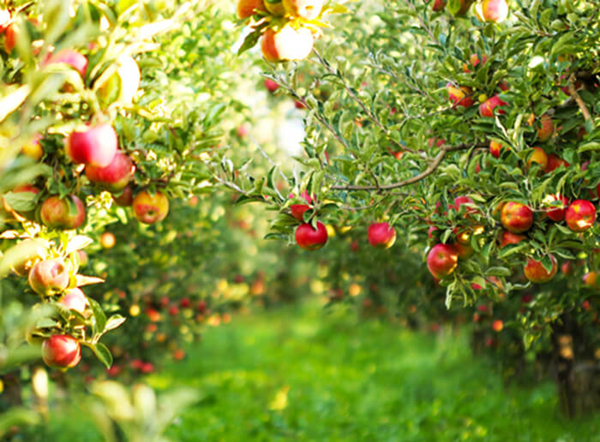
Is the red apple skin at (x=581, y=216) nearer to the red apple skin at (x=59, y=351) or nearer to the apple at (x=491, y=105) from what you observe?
the apple at (x=491, y=105)

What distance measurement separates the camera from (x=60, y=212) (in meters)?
1.85

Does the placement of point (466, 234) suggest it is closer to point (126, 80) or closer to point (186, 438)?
point (126, 80)

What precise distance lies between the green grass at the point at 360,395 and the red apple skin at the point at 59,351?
159 inches

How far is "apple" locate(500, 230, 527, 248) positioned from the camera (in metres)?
2.35

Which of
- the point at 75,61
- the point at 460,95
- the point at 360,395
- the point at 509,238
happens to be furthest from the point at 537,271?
the point at 360,395

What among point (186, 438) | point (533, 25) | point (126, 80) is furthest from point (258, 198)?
point (186, 438)

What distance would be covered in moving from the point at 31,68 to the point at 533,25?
197cm

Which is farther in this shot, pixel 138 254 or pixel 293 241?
pixel 138 254

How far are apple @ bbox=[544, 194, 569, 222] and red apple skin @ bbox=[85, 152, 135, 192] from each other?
1.48 meters

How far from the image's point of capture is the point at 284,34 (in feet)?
6.72

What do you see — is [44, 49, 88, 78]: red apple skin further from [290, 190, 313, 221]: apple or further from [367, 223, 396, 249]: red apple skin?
[367, 223, 396, 249]: red apple skin

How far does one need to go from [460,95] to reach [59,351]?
2.00 metres

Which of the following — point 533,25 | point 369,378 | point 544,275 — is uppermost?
point 533,25

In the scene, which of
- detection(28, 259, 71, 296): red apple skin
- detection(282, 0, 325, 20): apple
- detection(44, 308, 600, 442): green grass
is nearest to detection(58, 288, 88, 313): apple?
detection(28, 259, 71, 296): red apple skin
